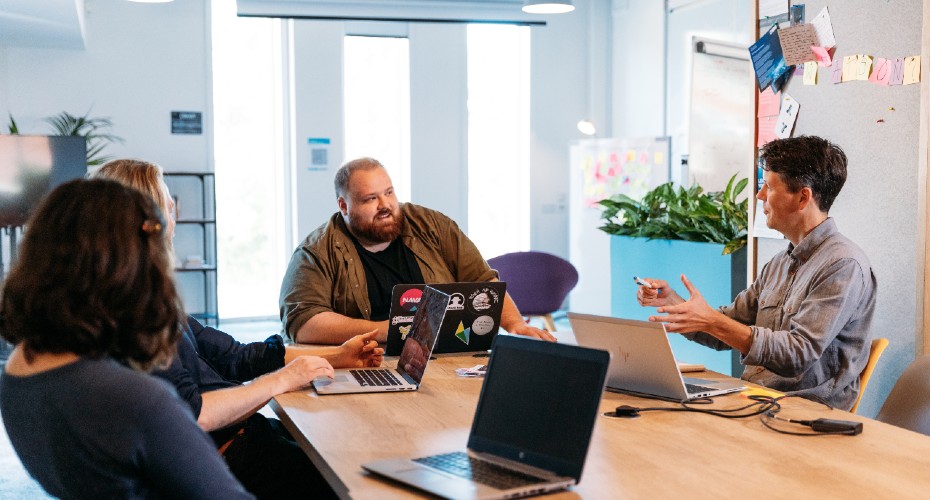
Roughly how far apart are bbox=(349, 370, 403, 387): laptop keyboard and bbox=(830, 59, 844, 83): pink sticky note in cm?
199

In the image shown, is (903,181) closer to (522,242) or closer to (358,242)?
(358,242)

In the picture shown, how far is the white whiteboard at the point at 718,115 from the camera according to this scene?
22.7ft

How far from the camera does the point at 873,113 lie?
129 inches

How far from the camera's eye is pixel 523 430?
172 cm

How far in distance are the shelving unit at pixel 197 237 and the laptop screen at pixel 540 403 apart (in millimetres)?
6568

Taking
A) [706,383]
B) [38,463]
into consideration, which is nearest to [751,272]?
[706,383]

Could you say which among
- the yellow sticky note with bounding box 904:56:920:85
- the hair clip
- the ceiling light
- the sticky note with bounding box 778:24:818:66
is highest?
the ceiling light

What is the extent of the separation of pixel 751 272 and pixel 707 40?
3.59m

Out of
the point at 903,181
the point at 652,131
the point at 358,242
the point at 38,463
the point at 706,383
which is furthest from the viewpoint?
the point at 652,131

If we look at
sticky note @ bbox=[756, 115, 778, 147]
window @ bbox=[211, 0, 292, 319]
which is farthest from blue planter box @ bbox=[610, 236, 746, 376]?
window @ bbox=[211, 0, 292, 319]

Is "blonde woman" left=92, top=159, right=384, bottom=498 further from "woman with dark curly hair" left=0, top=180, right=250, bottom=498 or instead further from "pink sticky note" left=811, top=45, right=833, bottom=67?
"pink sticky note" left=811, top=45, right=833, bottom=67

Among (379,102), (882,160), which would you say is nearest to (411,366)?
(882,160)

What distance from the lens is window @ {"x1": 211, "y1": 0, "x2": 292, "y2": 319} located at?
8211 mm

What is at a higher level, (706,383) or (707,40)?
(707,40)
